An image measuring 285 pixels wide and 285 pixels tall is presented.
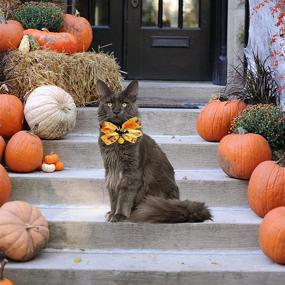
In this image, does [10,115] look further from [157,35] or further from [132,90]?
[157,35]

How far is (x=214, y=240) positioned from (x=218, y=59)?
304cm

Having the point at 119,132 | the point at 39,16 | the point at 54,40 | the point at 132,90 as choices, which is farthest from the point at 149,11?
the point at 119,132

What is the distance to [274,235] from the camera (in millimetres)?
4250

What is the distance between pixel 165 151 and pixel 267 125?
0.81 m

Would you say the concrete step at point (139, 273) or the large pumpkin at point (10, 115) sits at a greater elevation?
the large pumpkin at point (10, 115)

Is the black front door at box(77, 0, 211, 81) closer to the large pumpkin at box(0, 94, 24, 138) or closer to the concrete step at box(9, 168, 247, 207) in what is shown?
the large pumpkin at box(0, 94, 24, 138)

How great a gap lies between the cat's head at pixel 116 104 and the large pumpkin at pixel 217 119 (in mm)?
1161

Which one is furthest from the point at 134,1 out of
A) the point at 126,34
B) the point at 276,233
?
the point at 276,233

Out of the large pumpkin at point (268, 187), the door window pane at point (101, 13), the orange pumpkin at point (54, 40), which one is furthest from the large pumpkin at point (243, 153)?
the door window pane at point (101, 13)

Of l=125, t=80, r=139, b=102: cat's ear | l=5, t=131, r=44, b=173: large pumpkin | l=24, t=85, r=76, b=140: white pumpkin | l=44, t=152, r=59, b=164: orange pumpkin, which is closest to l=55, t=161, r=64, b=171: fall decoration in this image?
l=44, t=152, r=59, b=164: orange pumpkin

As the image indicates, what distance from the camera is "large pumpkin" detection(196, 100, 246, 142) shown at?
18.1ft

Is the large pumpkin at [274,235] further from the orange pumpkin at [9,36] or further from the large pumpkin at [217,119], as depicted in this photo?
the orange pumpkin at [9,36]

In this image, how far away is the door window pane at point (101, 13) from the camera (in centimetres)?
752

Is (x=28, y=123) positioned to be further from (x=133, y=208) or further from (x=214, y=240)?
(x=214, y=240)
